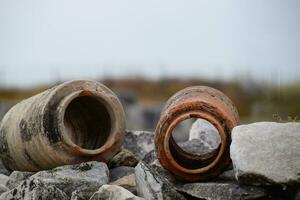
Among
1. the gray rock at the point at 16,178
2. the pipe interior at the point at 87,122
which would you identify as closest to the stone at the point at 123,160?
the pipe interior at the point at 87,122

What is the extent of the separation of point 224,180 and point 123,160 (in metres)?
1.50

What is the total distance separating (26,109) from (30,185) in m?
1.55

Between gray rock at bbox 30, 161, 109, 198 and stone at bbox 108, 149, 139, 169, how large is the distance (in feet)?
2.61

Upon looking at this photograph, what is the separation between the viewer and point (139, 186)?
5926 mm

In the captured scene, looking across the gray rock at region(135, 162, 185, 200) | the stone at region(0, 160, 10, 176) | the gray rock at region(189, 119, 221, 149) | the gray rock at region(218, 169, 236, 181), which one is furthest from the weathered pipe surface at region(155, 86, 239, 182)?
the stone at region(0, 160, 10, 176)

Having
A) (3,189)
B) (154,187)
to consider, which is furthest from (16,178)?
(154,187)

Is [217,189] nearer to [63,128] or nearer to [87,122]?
[63,128]

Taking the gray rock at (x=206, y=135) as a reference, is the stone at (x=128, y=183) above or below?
above

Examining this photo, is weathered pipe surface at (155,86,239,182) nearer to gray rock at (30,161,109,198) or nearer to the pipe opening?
the pipe opening

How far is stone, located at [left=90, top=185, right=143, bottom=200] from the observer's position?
5457 mm

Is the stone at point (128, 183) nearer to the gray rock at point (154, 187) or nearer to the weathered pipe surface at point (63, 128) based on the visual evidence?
the gray rock at point (154, 187)

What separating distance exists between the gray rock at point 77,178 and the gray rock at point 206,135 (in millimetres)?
1674

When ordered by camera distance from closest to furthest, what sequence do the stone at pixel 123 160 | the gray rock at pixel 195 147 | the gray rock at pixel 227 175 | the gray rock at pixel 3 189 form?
the gray rock at pixel 227 175, the gray rock at pixel 3 189, the stone at pixel 123 160, the gray rock at pixel 195 147

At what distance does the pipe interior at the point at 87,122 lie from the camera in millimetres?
7445
